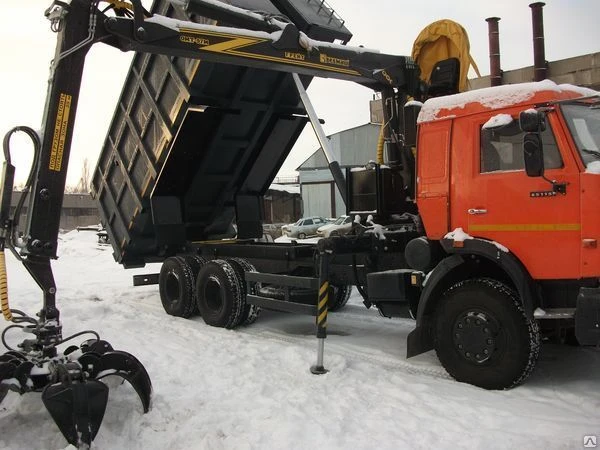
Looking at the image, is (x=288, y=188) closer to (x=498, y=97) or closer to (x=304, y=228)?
(x=304, y=228)

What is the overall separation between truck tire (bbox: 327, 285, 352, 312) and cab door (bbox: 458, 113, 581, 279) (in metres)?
3.93

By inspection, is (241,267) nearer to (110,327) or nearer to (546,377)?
(110,327)

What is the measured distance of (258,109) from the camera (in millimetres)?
8133

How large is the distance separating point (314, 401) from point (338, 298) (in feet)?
13.9

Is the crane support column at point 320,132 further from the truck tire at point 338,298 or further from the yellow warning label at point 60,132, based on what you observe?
the yellow warning label at point 60,132

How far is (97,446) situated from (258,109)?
555 cm

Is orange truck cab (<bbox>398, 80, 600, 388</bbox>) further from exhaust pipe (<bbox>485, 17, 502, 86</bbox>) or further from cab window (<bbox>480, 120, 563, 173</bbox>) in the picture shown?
exhaust pipe (<bbox>485, 17, 502, 86</bbox>)

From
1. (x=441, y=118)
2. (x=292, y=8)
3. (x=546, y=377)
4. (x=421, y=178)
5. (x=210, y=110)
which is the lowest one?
(x=546, y=377)

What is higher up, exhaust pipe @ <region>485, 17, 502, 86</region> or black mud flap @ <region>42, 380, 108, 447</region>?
exhaust pipe @ <region>485, 17, 502, 86</region>

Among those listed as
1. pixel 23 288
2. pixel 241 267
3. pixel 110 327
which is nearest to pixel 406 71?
pixel 241 267

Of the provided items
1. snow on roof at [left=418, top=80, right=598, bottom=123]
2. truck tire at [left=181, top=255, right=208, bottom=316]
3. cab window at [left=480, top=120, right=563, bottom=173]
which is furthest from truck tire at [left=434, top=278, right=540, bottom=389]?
truck tire at [left=181, top=255, right=208, bottom=316]

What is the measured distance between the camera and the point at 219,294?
7.82 meters

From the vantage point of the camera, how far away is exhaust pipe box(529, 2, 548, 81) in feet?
80.2

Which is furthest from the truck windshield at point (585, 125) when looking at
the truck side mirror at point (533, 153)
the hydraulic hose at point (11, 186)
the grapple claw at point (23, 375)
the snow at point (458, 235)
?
the grapple claw at point (23, 375)
